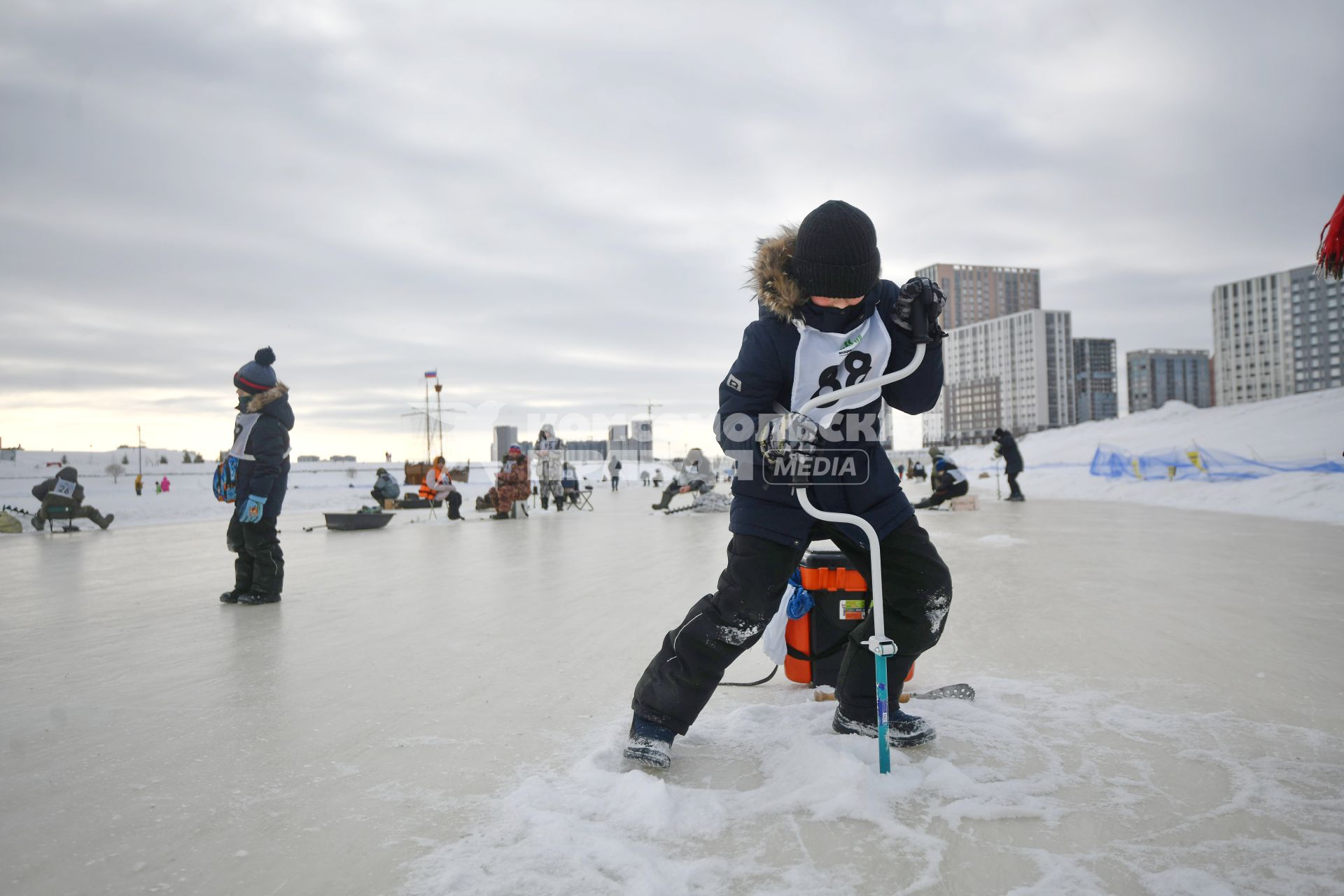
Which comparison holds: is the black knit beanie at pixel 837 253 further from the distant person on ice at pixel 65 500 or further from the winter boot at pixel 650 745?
the distant person on ice at pixel 65 500

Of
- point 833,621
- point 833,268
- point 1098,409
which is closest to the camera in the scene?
point 833,268

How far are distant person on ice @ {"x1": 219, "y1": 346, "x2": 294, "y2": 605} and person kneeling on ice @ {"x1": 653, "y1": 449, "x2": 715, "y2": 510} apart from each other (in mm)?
10438

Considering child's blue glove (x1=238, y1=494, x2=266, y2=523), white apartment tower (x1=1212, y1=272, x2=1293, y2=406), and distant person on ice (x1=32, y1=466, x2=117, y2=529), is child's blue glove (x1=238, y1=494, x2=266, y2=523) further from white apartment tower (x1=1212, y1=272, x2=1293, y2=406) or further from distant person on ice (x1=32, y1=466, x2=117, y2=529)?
white apartment tower (x1=1212, y1=272, x2=1293, y2=406)

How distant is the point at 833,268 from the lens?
86.2 inches

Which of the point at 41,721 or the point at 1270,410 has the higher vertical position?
the point at 1270,410

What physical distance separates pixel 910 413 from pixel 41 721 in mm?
3216

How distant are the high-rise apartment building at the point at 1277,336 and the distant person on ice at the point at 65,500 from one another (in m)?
95.2

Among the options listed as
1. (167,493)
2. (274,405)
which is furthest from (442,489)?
(167,493)

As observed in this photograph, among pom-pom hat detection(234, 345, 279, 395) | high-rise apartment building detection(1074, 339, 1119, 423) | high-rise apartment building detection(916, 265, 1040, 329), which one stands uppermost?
high-rise apartment building detection(916, 265, 1040, 329)

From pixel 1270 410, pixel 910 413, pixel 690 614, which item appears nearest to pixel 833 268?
pixel 910 413

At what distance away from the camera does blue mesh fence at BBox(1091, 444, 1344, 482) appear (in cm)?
1591

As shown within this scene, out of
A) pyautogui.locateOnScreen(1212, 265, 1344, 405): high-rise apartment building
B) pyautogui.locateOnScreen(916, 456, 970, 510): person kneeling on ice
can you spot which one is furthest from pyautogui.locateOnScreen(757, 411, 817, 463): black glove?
pyautogui.locateOnScreen(1212, 265, 1344, 405): high-rise apartment building

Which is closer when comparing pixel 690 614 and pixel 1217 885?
pixel 1217 885

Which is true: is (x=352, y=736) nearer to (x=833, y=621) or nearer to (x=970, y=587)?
(x=833, y=621)
